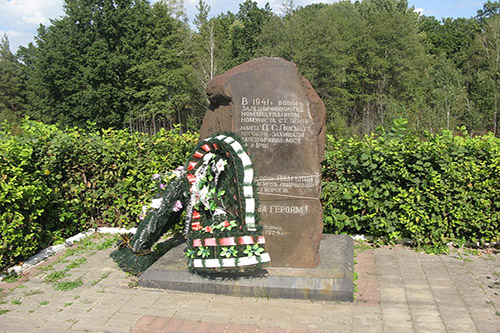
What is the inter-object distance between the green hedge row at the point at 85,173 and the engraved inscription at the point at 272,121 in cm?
269

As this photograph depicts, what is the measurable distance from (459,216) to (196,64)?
1484 inches

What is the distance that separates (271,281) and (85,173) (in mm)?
4209

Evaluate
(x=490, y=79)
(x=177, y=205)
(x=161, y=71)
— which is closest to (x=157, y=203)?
(x=177, y=205)

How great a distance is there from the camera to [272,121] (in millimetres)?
5465

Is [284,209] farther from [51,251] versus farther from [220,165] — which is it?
[51,251]

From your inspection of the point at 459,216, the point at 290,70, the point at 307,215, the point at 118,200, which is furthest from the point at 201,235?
the point at 459,216

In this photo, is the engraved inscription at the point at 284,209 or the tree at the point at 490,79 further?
the tree at the point at 490,79

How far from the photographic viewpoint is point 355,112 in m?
42.3

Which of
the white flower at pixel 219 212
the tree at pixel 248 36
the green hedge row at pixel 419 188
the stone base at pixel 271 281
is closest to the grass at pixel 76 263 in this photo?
the stone base at pixel 271 281

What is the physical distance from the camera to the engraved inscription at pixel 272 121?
5418 millimetres

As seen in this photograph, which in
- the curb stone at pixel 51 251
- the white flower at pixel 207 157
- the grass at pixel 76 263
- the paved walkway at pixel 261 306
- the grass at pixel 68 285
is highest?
the white flower at pixel 207 157

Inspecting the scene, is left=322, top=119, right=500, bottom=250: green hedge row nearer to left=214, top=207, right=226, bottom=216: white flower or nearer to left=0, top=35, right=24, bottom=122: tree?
left=214, top=207, right=226, bottom=216: white flower

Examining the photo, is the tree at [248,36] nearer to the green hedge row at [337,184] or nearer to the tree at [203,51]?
the tree at [203,51]

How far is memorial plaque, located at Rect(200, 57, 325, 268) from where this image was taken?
17.8 feet
